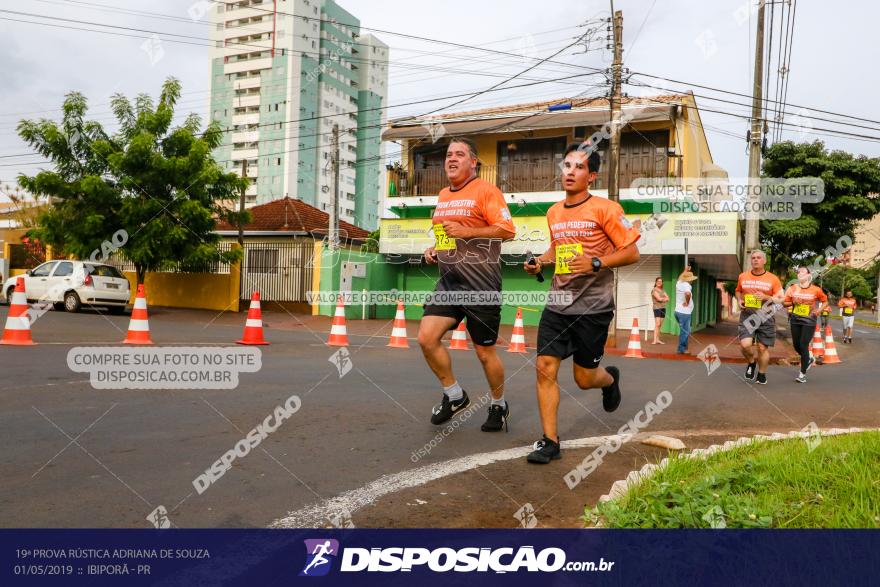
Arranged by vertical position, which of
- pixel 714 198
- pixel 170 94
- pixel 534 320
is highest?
pixel 170 94

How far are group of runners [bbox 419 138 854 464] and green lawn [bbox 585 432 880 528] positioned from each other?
985mm

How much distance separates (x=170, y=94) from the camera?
20344 millimetres

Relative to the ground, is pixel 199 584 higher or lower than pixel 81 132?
lower

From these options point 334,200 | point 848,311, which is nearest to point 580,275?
point 334,200

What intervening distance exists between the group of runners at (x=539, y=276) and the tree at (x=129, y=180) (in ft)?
54.7

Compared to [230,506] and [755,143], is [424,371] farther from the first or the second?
[755,143]

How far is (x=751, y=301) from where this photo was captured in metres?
9.19

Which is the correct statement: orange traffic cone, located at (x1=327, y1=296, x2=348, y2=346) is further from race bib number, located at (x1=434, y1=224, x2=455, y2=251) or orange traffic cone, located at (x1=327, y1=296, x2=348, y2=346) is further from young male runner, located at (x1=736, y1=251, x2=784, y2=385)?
race bib number, located at (x1=434, y1=224, x2=455, y2=251)

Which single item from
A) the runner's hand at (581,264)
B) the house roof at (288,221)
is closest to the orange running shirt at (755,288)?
the runner's hand at (581,264)

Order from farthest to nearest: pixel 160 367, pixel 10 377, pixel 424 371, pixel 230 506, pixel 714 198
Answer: pixel 714 198, pixel 424 371, pixel 160 367, pixel 10 377, pixel 230 506

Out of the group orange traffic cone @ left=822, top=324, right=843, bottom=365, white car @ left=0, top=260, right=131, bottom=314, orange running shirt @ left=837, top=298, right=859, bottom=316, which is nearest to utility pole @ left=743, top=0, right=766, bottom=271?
orange traffic cone @ left=822, top=324, right=843, bottom=365

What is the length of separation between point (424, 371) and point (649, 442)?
4.12 metres

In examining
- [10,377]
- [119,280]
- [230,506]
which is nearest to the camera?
[230,506]

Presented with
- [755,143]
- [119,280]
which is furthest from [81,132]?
[755,143]
